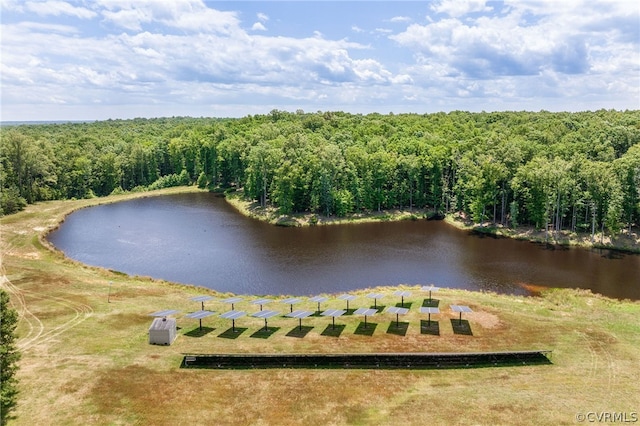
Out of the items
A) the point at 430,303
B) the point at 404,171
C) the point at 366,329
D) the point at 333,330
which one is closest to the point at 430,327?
the point at 366,329

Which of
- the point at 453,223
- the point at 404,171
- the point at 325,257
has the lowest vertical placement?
the point at 325,257

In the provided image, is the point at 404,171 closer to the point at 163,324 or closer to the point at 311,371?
the point at 163,324

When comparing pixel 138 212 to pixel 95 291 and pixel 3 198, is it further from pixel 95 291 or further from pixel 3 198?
pixel 95 291

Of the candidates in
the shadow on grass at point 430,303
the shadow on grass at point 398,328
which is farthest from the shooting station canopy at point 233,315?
the shadow on grass at point 430,303

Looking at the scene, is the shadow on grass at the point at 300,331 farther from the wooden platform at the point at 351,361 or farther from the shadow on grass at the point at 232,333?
the wooden platform at the point at 351,361

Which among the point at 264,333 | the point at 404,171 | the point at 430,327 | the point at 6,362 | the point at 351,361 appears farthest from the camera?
the point at 404,171

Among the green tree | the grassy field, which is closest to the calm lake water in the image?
the grassy field

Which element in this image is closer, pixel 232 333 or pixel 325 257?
pixel 232 333
